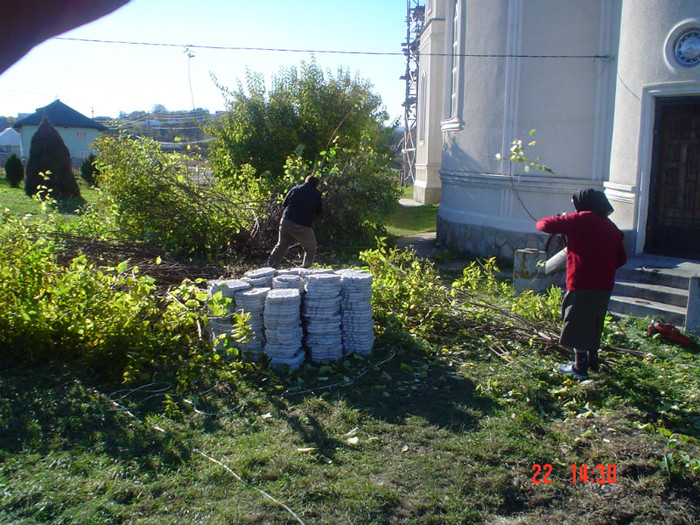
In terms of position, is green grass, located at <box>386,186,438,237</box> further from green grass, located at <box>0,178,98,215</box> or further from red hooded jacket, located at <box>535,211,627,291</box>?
red hooded jacket, located at <box>535,211,627,291</box>

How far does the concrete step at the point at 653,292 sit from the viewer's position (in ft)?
23.9

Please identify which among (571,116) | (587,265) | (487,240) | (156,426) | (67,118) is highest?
(67,118)

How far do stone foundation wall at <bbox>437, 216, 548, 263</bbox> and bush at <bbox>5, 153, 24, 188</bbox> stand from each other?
71.3 feet

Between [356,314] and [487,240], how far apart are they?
6.89m

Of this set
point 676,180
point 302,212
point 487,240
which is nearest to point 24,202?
point 302,212

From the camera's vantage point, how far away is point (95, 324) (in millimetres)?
5434

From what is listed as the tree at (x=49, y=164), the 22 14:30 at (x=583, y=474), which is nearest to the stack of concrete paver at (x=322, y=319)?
the 22 14:30 at (x=583, y=474)

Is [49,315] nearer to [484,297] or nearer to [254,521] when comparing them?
[254,521]

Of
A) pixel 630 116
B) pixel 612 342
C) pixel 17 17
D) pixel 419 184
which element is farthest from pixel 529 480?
pixel 419 184

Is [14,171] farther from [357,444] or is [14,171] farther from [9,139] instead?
[9,139]

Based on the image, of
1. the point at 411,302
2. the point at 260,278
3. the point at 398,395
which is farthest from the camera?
the point at 411,302

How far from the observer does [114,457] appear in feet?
12.7

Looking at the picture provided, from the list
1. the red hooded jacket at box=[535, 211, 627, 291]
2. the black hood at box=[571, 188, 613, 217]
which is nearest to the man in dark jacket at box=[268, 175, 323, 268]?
the red hooded jacket at box=[535, 211, 627, 291]

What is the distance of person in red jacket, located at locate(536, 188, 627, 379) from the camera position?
206 inches
